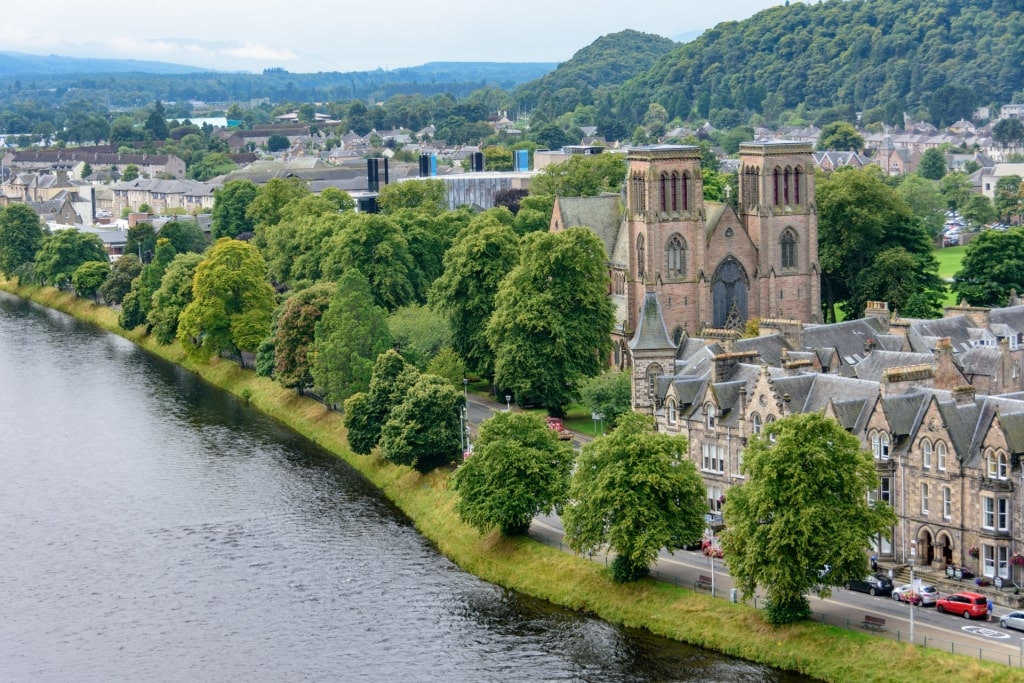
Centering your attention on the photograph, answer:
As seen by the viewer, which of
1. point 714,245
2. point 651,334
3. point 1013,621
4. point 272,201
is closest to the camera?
point 1013,621

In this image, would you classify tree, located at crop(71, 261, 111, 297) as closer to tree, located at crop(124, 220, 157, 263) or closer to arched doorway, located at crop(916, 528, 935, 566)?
tree, located at crop(124, 220, 157, 263)

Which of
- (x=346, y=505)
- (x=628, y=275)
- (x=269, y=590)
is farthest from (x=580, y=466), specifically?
(x=628, y=275)

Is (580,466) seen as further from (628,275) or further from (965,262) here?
(965,262)

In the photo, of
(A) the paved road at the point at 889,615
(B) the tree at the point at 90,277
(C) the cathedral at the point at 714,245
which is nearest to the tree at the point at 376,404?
(A) the paved road at the point at 889,615

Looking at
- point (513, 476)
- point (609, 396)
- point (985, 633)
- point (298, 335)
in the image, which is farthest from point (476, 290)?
point (985, 633)

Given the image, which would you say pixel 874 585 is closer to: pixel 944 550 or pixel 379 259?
pixel 944 550

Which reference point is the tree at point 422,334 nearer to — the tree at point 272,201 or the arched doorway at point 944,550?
the arched doorway at point 944,550

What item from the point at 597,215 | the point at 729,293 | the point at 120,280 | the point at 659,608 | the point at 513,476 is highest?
the point at 597,215
